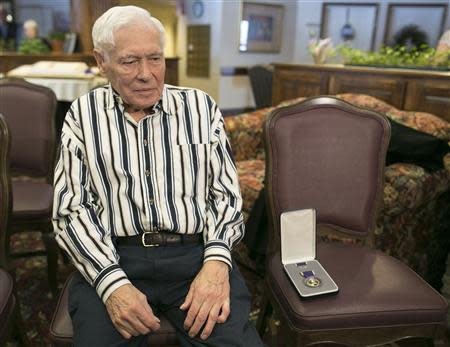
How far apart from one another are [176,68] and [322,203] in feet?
12.2

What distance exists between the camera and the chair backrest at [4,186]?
1335mm

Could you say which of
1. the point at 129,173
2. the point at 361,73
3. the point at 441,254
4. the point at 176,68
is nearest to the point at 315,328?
the point at 129,173

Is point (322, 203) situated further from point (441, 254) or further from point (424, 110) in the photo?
point (424, 110)

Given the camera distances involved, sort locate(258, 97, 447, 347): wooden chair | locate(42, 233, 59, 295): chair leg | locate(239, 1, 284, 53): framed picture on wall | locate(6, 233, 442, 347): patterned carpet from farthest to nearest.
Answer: locate(239, 1, 284, 53): framed picture on wall → locate(42, 233, 59, 295): chair leg → locate(6, 233, 442, 347): patterned carpet → locate(258, 97, 447, 347): wooden chair

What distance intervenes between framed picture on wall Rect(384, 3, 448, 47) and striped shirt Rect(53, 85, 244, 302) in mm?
6285

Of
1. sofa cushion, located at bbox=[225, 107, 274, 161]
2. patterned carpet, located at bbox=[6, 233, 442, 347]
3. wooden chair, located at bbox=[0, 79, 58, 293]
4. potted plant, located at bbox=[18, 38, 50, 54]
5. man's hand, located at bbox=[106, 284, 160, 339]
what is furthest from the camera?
potted plant, located at bbox=[18, 38, 50, 54]

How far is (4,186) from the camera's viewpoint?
1.34m

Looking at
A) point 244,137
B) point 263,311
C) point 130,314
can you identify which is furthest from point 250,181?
point 130,314

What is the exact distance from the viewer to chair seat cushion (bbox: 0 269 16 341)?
114 centimetres

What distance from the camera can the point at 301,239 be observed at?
4.42 feet

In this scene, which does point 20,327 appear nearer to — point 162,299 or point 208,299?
point 162,299

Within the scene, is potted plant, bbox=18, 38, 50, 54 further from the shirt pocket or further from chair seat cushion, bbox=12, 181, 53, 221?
the shirt pocket

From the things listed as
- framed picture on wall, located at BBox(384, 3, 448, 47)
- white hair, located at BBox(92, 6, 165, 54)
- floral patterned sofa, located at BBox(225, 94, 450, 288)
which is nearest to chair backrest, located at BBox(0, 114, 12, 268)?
white hair, located at BBox(92, 6, 165, 54)

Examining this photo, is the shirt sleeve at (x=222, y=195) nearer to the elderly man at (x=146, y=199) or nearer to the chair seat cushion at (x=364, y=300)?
the elderly man at (x=146, y=199)
